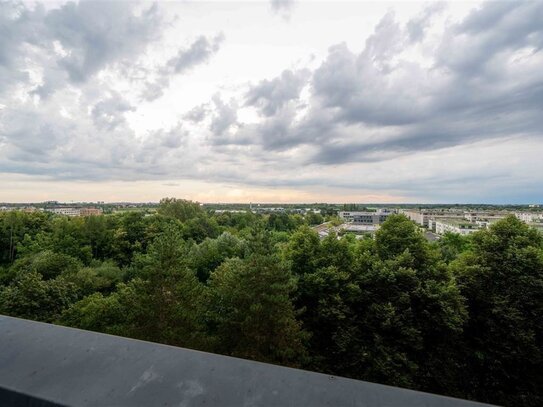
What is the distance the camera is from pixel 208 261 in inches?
1048

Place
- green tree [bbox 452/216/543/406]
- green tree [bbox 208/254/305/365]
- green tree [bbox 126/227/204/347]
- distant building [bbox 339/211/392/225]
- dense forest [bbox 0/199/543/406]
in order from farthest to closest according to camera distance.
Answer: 1. distant building [bbox 339/211/392/225]
2. green tree [bbox 452/216/543/406]
3. dense forest [bbox 0/199/543/406]
4. green tree [bbox 126/227/204/347]
5. green tree [bbox 208/254/305/365]

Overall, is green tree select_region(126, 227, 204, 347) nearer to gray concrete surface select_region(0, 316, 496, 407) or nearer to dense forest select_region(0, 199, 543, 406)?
dense forest select_region(0, 199, 543, 406)

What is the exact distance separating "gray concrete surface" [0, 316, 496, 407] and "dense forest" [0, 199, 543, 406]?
11472mm

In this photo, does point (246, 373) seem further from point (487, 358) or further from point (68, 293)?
point (68, 293)

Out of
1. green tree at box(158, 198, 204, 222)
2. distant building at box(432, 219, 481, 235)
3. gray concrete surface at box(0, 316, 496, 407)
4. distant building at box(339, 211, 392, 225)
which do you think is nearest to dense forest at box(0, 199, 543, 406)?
gray concrete surface at box(0, 316, 496, 407)

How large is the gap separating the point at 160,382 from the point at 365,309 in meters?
15.0

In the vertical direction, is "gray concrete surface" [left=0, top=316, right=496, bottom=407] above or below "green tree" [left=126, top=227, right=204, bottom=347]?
above

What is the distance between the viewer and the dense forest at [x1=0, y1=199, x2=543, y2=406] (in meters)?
12.2

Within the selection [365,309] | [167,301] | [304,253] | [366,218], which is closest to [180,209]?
[304,253]

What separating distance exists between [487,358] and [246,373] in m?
16.7

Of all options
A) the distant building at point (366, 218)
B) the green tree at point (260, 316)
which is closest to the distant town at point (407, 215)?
the distant building at point (366, 218)

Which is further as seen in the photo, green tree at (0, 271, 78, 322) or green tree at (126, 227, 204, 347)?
green tree at (0, 271, 78, 322)

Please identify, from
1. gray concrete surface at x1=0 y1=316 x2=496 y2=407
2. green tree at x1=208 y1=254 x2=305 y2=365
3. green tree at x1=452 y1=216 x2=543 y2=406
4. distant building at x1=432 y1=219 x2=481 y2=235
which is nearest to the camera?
gray concrete surface at x1=0 y1=316 x2=496 y2=407

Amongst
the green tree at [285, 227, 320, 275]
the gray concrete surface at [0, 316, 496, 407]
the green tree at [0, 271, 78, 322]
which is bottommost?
the green tree at [0, 271, 78, 322]
